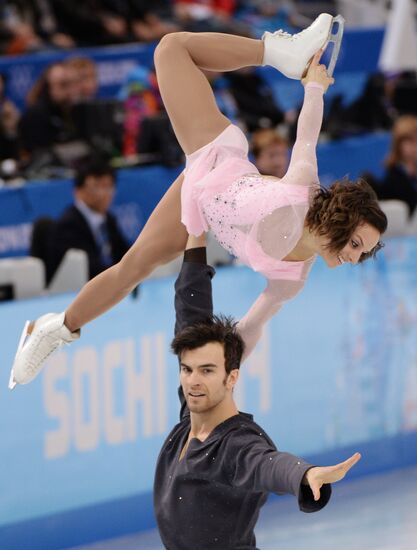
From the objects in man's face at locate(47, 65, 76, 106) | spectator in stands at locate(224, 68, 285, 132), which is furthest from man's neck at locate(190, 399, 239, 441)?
spectator in stands at locate(224, 68, 285, 132)

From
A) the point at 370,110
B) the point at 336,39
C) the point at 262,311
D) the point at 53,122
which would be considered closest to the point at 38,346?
the point at 262,311

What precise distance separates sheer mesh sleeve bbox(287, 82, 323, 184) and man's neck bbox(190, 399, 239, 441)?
68 cm

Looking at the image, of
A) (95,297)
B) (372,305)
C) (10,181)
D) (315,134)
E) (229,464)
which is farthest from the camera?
(10,181)

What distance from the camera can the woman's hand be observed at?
157 inches

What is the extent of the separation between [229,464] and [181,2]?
11.2 metres

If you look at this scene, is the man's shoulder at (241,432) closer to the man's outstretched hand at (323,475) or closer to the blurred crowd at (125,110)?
the man's outstretched hand at (323,475)

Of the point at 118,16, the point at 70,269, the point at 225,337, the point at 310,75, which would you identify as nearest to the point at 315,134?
the point at 310,75

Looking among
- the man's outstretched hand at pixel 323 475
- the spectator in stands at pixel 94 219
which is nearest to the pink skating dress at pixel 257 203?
the man's outstretched hand at pixel 323 475

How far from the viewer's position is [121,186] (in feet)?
27.6

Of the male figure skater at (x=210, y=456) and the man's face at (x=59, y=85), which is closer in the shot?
the male figure skater at (x=210, y=456)

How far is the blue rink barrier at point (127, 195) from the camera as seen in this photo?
801cm

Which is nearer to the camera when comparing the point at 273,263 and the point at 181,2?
the point at 273,263

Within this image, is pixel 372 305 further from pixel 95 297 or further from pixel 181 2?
pixel 181 2

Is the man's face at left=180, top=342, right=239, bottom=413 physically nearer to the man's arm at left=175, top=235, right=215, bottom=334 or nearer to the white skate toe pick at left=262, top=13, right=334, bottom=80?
the man's arm at left=175, top=235, right=215, bottom=334
